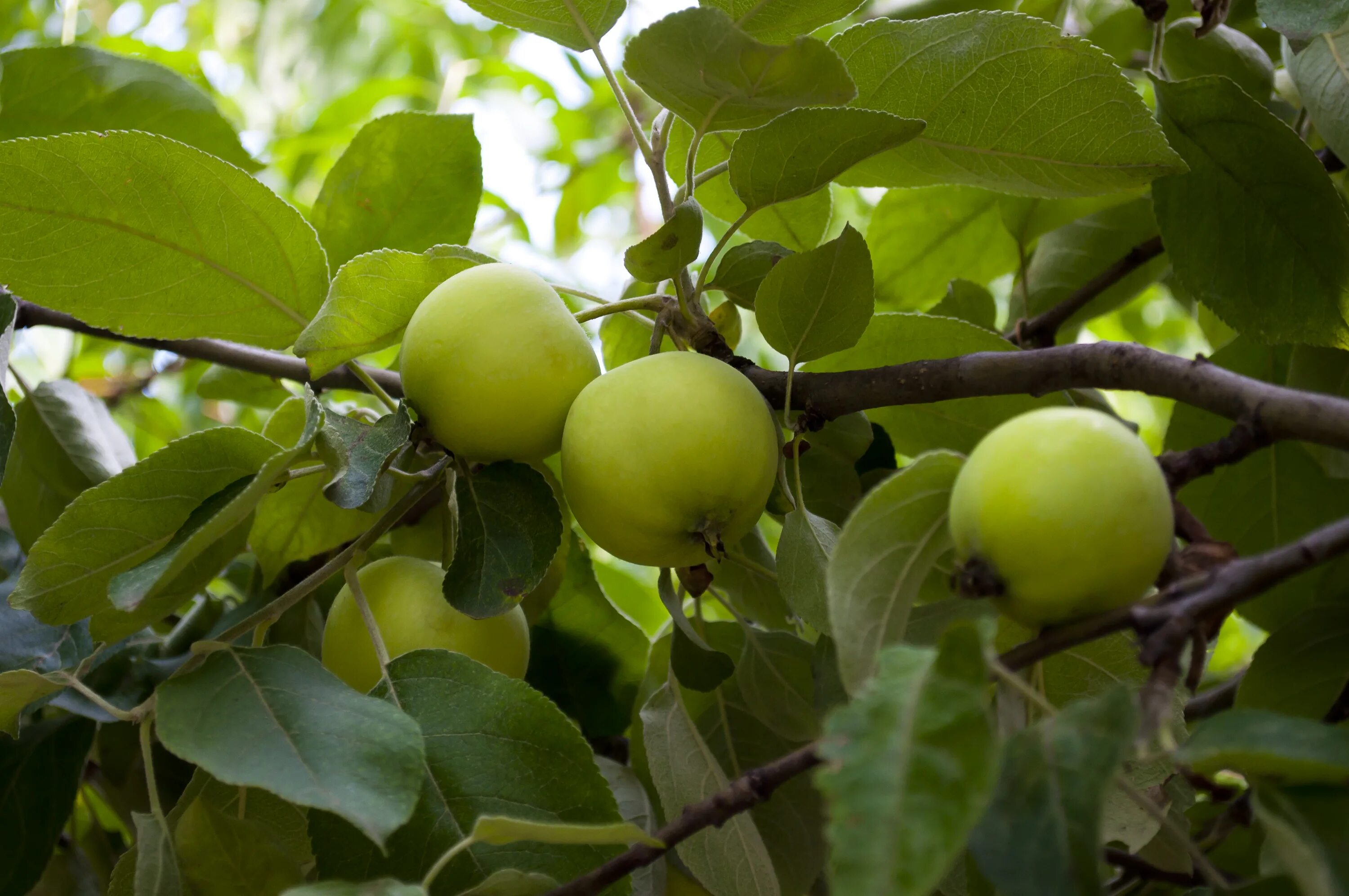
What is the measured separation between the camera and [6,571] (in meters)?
1.00

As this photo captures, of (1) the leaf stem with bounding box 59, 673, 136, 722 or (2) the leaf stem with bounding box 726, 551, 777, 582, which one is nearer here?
(1) the leaf stem with bounding box 59, 673, 136, 722

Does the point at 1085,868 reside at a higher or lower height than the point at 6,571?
higher

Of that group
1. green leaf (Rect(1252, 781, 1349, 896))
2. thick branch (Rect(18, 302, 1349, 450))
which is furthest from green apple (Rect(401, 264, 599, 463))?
green leaf (Rect(1252, 781, 1349, 896))

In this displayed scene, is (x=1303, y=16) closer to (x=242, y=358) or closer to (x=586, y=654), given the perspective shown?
(x=586, y=654)

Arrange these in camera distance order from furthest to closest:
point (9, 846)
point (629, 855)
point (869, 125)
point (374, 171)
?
point (374, 171) → point (9, 846) → point (869, 125) → point (629, 855)

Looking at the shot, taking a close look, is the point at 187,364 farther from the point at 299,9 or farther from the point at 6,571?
the point at 299,9

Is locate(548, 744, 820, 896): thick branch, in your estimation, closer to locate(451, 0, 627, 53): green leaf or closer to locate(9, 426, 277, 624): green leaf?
locate(9, 426, 277, 624): green leaf

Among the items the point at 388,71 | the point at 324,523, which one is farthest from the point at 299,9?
the point at 324,523

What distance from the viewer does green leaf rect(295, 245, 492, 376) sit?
70 cm

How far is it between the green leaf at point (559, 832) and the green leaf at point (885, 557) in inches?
5.0

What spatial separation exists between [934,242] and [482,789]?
2.73 feet

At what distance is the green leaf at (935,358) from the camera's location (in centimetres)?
80

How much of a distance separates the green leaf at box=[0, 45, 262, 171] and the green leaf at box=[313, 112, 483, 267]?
22 centimetres

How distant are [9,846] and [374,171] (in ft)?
Answer: 2.12
